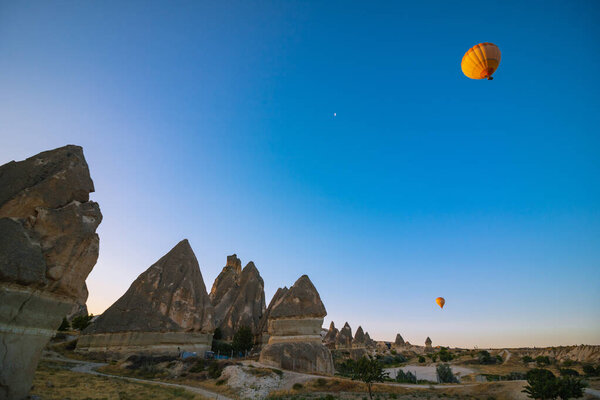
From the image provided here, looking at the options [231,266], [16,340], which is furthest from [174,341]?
[231,266]

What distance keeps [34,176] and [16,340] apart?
234 inches

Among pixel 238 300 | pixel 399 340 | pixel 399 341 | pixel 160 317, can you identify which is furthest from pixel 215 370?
pixel 399 341


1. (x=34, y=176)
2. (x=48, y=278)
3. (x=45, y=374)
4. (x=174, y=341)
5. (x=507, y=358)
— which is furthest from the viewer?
(x=507, y=358)

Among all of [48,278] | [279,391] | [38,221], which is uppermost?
[38,221]

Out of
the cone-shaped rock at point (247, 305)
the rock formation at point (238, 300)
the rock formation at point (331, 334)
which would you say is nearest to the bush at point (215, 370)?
the cone-shaped rock at point (247, 305)

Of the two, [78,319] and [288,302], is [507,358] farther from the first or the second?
[78,319]

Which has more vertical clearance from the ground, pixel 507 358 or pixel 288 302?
pixel 288 302

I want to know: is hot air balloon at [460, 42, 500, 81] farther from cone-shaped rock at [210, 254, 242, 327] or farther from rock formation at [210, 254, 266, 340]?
cone-shaped rock at [210, 254, 242, 327]

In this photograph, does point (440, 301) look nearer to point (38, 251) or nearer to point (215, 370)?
point (215, 370)

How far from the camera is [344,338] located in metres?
63.8

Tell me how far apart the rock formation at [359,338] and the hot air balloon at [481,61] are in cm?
5984

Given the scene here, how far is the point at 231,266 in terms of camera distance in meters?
62.7

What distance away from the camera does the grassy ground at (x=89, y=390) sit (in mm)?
12766

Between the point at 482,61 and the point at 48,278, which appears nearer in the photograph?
the point at 48,278
